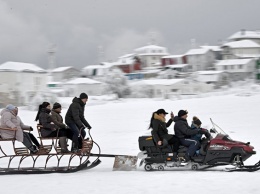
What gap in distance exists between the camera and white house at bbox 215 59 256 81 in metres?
104

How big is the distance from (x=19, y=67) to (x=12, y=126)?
78.7 m

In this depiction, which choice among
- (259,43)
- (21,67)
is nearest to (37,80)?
(21,67)

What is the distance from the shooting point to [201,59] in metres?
118

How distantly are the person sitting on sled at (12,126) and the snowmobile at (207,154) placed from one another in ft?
9.28

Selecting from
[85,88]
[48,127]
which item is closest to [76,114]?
[48,127]

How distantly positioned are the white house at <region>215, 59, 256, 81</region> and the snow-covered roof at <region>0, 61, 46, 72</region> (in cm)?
4076

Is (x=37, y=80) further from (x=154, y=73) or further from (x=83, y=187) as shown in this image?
(x=83, y=187)

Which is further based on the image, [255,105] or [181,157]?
[255,105]

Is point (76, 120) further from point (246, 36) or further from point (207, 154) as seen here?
point (246, 36)

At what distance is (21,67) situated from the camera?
289 feet

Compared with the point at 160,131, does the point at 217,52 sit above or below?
above

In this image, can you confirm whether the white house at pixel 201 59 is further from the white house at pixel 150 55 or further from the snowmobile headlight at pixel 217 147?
the snowmobile headlight at pixel 217 147

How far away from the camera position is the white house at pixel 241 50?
11644 cm

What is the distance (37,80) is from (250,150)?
79605 mm
